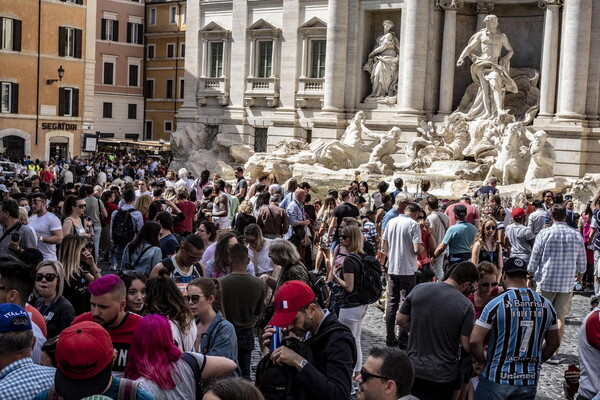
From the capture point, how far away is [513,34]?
28.0 m

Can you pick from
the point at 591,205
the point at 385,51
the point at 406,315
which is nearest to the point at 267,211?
the point at 591,205

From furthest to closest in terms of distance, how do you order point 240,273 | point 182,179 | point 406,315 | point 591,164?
point 591,164 → point 182,179 → point 240,273 → point 406,315

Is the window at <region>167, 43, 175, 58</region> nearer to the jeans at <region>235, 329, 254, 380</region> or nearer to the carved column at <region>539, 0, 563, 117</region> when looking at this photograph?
the carved column at <region>539, 0, 563, 117</region>

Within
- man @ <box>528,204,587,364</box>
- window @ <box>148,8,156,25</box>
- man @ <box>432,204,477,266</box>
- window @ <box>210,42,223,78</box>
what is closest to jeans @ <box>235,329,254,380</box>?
man @ <box>528,204,587,364</box>

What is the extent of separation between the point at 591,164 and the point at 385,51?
767cm

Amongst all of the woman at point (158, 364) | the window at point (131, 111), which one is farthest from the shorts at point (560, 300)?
the window at point (131, 111)

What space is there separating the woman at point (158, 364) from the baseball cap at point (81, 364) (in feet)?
1.83

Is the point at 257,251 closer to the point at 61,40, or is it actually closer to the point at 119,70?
the point at 61,40

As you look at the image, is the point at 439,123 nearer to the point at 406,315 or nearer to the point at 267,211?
the point at 267,211

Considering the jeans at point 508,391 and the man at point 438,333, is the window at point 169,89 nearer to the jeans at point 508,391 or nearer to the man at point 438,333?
the man at point 438,333

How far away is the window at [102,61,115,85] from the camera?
52.8m

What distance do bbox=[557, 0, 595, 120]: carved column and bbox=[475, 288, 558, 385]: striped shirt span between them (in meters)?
19.6

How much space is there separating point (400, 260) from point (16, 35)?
33524 mm

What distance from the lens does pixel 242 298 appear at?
7227 mm
